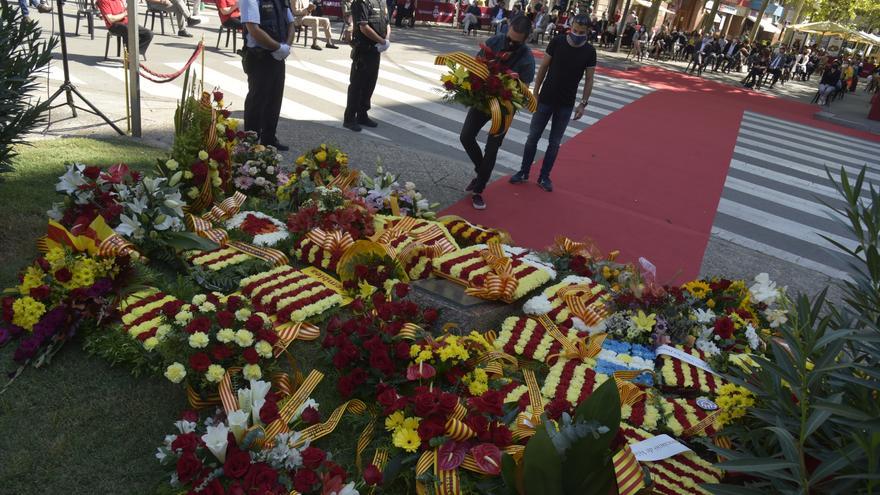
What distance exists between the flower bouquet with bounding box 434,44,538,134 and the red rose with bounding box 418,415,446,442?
3505 mm

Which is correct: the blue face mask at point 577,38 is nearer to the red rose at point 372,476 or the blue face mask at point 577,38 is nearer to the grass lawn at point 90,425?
the grass lawn at point 90,425

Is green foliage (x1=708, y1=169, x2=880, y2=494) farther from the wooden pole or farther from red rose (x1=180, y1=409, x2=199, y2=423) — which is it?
the wooden pole

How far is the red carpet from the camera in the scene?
20.6 feet

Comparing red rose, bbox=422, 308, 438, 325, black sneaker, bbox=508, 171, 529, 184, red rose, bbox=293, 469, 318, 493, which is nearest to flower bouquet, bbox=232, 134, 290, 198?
red rose, bbox=422, 308, 438, 325

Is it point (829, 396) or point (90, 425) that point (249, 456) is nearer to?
point (90, 425)

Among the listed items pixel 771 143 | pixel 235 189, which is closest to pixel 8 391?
pixel 235 189

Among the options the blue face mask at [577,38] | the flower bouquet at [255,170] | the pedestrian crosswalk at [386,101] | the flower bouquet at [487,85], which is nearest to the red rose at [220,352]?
the flower bouquet at [255,170]

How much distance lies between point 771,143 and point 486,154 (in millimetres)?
8996

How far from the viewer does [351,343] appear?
3.39 m

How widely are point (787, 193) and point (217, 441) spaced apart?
29.4 feet

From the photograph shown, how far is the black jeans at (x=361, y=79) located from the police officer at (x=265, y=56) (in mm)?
1345

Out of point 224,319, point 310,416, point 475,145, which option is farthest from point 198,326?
point 475,145

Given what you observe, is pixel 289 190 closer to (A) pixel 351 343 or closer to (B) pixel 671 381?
(A) pixel 351 343

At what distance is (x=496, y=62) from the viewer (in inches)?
Answer: 233
